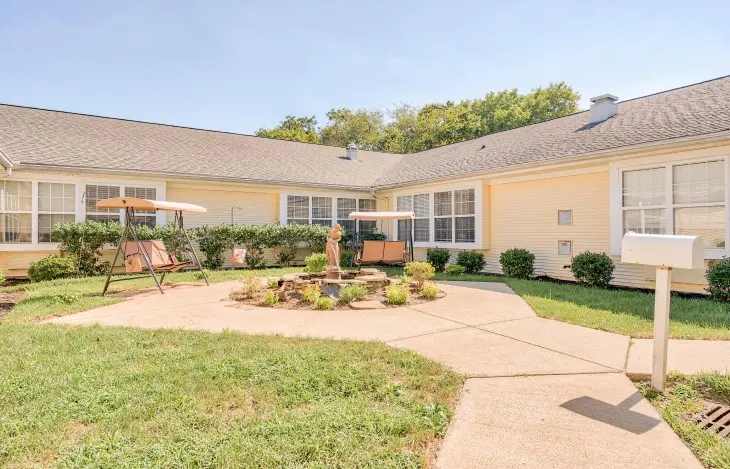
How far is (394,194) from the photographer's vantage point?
15.6m

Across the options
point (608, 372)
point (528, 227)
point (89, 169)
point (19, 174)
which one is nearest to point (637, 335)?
point (608, 372)

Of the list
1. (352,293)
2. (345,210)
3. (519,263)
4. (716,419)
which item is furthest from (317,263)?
(345,210)

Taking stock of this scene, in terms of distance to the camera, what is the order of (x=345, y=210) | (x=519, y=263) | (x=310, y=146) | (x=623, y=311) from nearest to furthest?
(x=623, y=311) < (x=519, y=263) < (x=345, y=210) < (x=310, y=146)

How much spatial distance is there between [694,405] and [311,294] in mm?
5264

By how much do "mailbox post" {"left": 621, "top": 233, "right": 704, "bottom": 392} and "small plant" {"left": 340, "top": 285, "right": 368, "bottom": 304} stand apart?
15.2 ft

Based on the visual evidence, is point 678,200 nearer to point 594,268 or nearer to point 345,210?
point 594,268

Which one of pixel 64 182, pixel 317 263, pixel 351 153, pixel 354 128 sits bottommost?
pixel 317 263

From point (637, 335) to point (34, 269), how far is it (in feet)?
41.4

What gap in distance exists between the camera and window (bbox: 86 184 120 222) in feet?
38.9

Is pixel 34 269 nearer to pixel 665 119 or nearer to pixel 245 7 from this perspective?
pixel 245 7

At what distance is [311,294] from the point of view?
7.04 m

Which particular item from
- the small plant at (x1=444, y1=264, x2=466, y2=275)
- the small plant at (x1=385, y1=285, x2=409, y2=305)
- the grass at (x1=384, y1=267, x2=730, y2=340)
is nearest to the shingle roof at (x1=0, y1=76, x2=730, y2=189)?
the small plant at (x1=444, y1=264, x2=466, y2=275)

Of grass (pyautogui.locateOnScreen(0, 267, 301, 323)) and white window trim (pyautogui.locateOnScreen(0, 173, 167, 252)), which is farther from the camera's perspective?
white window trim (pyautogui.locateOnScreen(0, 173, 167, 252))

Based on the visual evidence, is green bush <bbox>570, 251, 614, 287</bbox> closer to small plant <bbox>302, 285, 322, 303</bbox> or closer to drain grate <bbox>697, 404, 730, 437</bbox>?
small plant <bbox>302, 285, 322, 303</bbox>
